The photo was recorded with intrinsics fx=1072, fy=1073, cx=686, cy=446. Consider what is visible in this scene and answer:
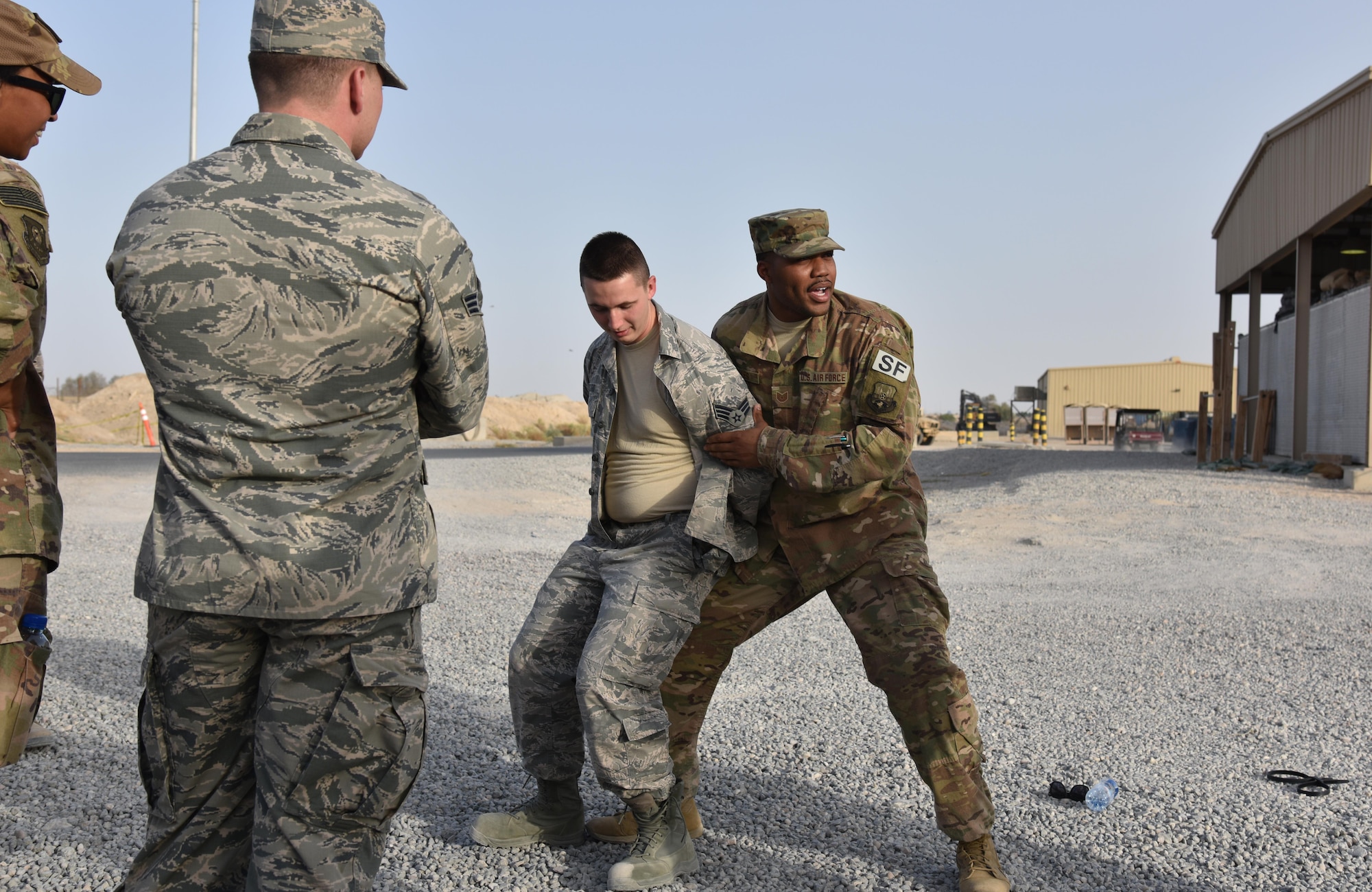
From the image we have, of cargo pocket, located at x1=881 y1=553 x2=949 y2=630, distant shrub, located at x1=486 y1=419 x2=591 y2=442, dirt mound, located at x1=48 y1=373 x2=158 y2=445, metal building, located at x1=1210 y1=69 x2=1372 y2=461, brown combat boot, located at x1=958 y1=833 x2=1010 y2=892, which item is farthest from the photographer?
distant shrub, located at x1=486 y1=419 x2=591 y2=442

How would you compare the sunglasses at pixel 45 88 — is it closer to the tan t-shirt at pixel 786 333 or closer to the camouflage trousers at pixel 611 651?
the camouflage trousers at pixel 611 651

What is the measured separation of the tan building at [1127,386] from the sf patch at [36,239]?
52828mm

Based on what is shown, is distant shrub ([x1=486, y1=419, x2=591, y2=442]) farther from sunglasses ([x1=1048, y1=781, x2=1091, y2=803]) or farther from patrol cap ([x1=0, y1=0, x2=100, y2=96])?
patrol cap ([x1=0, y1=0, x2=100, y2=96])

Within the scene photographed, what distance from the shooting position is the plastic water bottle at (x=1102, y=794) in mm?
3840

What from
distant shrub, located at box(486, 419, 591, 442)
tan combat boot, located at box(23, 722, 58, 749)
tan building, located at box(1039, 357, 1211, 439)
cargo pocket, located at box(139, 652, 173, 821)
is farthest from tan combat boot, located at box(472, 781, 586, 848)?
tan building, located at box(1039, 357, 1211, 439)

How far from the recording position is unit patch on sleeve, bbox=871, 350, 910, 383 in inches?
139

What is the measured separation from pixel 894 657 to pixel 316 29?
7.67 ft

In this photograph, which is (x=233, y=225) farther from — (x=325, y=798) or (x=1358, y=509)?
(x=1358, y=509)

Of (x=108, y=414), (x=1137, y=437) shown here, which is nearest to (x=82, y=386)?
(x=108, y=414)

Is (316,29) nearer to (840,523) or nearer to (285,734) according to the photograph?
(285,734)

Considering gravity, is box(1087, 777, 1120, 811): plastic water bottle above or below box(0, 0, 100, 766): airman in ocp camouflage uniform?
below

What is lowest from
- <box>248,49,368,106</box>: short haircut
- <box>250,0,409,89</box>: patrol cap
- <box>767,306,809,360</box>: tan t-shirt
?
<box>767,306,809,360</box>: tan t-shirt

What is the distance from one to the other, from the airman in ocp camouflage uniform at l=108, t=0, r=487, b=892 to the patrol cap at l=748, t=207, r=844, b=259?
1.53m

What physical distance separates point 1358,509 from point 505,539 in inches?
386
